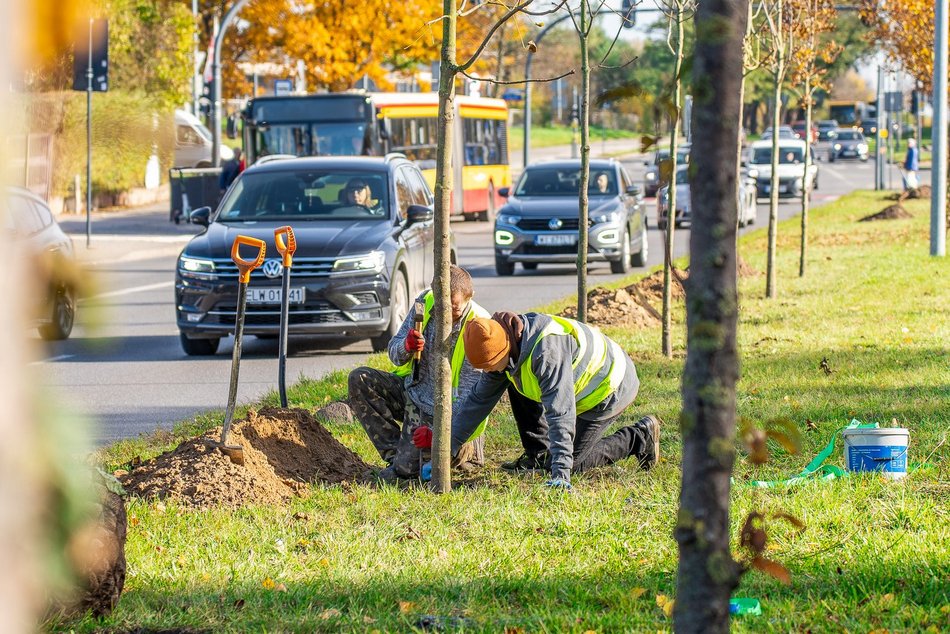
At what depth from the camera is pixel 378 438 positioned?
707 centimetres

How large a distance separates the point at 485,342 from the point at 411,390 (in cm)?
112

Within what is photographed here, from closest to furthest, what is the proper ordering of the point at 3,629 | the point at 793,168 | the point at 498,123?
the point at 3,629 → the point at 498,123 → the point at 793,168

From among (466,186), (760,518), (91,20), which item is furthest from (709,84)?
(466,186)

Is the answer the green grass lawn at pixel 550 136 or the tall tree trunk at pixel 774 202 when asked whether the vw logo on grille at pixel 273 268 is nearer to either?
the tall tree trunk at pixel 774 202

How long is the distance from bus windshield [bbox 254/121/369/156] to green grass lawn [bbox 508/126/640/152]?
181 ft

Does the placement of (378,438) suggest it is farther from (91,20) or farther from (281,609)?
(91,20)

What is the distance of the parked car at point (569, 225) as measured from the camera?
64.4 ft

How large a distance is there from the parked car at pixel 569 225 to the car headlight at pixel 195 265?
27.6 ft

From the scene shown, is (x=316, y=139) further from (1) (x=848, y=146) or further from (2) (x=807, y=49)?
(1) (x=848, y=146)

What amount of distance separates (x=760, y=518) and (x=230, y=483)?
156 inches

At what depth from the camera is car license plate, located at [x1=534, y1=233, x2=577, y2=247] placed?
1989cm

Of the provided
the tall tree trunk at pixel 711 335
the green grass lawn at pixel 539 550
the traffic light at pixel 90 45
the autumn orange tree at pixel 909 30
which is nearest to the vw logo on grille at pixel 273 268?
the green grass lawn at pixel 539 550

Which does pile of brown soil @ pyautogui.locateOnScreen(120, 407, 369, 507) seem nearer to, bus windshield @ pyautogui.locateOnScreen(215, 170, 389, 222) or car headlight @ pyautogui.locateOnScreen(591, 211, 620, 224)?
bus windshield @ pyautogui.locateOnScreen(215, 170, 389, 222)

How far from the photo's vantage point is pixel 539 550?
5.04 metres
